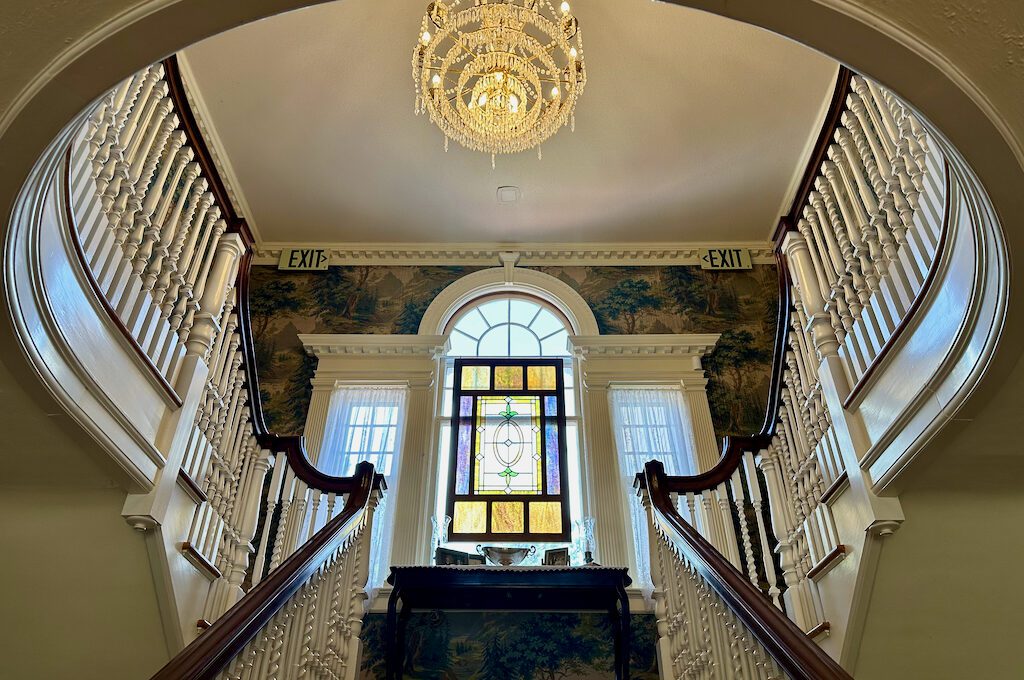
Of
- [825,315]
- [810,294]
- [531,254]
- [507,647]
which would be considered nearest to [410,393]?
[531,254]

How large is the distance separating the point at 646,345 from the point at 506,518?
2.22 metres

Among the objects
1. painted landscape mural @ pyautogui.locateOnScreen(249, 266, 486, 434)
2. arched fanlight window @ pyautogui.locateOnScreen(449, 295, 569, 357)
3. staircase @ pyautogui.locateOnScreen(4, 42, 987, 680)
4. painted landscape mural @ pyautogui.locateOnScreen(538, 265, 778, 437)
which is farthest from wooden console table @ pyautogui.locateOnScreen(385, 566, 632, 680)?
arched fanlight window @ pyautogui.locateOnScreen(449, 295, 569, 357)

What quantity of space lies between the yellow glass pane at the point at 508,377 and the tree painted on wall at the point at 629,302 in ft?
3.54

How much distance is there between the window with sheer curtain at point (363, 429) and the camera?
693 cm

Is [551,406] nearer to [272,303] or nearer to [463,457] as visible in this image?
[463,457]

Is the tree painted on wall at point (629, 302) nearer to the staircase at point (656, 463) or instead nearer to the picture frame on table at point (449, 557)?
the picture frame on table at point (449, 557)

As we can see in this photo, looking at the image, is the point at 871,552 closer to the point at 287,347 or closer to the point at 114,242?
the point at 114,242

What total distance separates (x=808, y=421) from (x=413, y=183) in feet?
16.3

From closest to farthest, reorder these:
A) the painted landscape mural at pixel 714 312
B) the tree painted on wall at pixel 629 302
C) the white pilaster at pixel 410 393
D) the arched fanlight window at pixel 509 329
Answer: the white pilaster at pixel 410 393 < the painted landscape mural at pixel 714 312 < the tree painted on wall at pixel 629 302 < the arched fanlight window at pixel 509 329

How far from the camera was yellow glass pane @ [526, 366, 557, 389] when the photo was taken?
7.69 meters

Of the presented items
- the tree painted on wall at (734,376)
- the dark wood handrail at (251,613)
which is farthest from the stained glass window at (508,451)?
the dark wood handrail at (251,613)

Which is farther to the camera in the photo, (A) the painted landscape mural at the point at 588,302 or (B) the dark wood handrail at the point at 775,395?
(A) the painted landscape mural at the point at 588,302

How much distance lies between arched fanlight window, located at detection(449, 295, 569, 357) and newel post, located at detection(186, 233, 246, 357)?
12.4 feet

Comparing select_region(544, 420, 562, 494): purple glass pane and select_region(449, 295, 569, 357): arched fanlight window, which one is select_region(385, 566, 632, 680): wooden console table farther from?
select_region(449, 295, 569, 357): arched fanlight window
